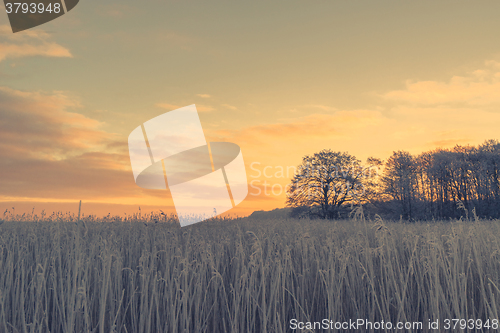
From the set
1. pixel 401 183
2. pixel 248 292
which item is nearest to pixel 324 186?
pixel 401 183

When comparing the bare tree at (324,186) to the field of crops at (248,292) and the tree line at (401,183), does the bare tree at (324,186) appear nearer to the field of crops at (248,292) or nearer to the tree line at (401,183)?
the tree line at (401,183)

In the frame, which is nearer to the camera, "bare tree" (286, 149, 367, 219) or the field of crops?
the field of crops

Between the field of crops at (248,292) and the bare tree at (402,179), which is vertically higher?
the bare tree at (402,179)

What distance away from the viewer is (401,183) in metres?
26.2

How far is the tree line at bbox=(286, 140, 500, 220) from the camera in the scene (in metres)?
24.2

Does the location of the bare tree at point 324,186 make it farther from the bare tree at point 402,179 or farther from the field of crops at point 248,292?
the field of crops at point 248,292

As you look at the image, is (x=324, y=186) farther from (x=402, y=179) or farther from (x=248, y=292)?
(x=248, y=292)

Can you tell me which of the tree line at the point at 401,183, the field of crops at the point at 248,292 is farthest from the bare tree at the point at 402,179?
the field of crops at the point at 248,292

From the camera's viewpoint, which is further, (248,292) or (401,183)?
(401,183)

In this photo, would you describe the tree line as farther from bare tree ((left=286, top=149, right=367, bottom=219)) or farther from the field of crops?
the field of crops

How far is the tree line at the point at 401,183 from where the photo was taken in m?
24.2

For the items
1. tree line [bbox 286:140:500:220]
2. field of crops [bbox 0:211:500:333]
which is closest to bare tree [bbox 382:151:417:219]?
tree line [bbox 286:140:500:220]

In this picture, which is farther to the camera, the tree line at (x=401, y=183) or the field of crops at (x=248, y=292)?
the tree line at (x=401, y=183)

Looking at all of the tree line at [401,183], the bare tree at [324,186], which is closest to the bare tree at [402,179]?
the tree line at [401,183]
